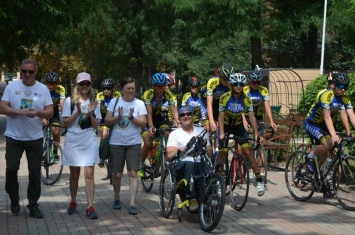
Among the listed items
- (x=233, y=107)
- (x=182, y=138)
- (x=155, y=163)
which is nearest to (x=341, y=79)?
(x=233, y=107)

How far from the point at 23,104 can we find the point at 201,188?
233cm

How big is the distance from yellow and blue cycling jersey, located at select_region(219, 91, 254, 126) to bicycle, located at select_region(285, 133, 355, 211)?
3.40 feet

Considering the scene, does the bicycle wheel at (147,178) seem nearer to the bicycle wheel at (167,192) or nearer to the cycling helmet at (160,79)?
the cycling helmet at (160,79)

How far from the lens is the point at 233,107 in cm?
1073

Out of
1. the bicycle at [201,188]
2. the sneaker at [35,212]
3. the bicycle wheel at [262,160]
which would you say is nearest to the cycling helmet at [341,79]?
the bicycle at [201,188]

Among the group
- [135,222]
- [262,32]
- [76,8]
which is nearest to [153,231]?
[135,222]

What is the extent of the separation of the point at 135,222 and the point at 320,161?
293cm

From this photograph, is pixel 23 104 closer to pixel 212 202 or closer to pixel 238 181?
pixel 212 202

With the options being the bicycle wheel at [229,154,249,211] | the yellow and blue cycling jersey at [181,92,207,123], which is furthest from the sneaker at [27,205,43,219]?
the yellow and blue cycling jersey at [181,92,207,123]

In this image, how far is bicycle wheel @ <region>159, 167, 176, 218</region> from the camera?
9039 mm

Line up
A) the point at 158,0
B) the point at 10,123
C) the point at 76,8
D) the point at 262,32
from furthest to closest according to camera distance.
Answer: the point at 158,0, the point at 262,32, the point at 76,8, the point at 10,123

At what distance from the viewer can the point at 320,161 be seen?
10.4 m

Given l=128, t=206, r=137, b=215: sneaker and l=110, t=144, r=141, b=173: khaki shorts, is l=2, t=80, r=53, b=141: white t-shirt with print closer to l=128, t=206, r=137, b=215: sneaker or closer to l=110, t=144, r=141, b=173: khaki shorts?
l=110, t=144, r=141, b=173: khaki shorts

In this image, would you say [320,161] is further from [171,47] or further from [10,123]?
[171,47]
